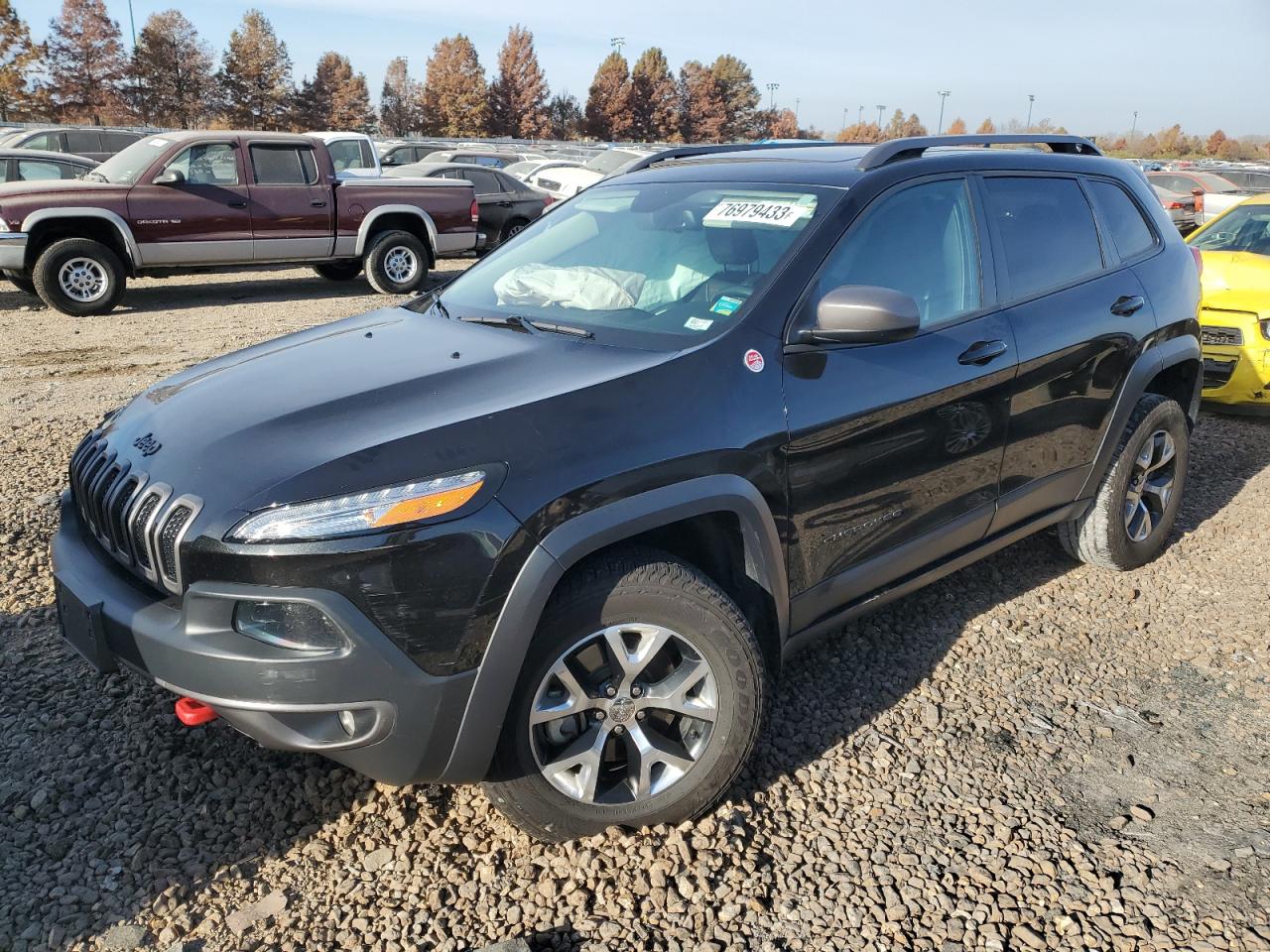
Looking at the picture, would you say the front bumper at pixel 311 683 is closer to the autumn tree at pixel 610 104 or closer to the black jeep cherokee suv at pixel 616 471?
the black jeep cherokee suv at pixel 616 471

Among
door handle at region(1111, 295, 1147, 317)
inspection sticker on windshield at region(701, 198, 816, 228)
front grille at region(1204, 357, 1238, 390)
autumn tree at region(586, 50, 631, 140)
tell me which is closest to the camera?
inspection sticker on windshield at region(701, 198, 816, 228)

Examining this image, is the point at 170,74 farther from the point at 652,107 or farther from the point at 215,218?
the point at 215,218

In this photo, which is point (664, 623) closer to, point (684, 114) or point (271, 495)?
point (271, 495)

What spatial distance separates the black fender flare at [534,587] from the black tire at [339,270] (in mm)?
11260

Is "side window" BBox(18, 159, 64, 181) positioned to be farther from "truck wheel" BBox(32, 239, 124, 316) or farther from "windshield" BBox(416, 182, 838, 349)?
"windshield" BBox(416, 182, 838, 349)

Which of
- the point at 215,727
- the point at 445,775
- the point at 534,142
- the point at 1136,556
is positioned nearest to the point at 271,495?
the point at 445,775

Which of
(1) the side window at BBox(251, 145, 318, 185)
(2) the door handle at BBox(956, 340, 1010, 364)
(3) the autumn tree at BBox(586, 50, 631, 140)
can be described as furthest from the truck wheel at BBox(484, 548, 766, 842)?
(3) the autumn tree at BBox(586, 50, 631, 140)

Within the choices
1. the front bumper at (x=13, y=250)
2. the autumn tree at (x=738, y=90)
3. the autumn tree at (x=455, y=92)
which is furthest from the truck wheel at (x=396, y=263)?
the autumn tree at (x=738, y=90)

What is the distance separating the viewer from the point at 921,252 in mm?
3295

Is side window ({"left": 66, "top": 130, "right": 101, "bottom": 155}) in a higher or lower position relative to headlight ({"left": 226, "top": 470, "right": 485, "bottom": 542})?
higher

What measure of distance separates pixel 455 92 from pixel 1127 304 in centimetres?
6693

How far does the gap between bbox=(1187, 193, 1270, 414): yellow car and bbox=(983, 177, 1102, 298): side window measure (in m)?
3.19

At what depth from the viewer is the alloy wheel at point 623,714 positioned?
2.45m

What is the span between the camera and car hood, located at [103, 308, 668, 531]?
7.39 ft
